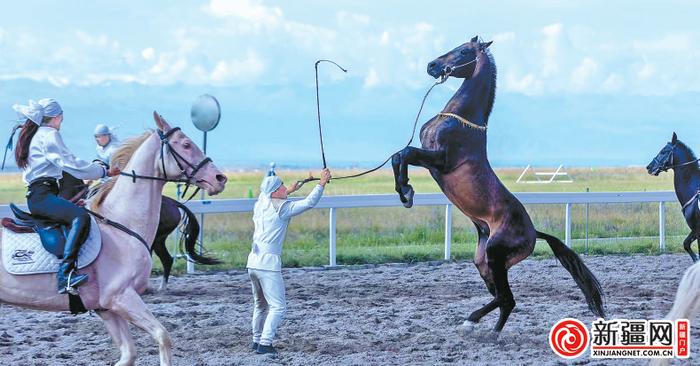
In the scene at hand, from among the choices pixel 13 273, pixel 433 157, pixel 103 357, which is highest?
pixel 433 157

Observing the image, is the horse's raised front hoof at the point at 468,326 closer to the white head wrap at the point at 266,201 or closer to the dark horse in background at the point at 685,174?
the white head wrap at the point at 266,201

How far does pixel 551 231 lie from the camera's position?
56.2 ft

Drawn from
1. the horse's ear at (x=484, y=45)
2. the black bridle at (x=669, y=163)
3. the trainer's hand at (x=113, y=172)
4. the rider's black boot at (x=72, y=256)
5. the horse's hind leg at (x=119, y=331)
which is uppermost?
the horse's ear at (x=484, y=45)

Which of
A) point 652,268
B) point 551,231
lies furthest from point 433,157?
point 551,231

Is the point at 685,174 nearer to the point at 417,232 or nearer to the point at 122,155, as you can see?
the point at 417,232

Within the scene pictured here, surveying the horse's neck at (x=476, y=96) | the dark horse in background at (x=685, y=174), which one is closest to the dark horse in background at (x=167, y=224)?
the horse's neck at (x=476, y=96)

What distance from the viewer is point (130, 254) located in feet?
21.7

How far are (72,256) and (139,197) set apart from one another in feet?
2.18

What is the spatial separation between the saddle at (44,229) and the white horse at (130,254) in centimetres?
20

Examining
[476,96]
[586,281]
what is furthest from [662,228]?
[476,96]

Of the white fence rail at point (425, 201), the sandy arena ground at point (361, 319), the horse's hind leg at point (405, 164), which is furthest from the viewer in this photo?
the white fence rail at point (425, 201)

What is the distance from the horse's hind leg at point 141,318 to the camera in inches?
250

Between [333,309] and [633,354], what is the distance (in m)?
3.46

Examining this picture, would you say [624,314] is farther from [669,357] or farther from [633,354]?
[669,357]
